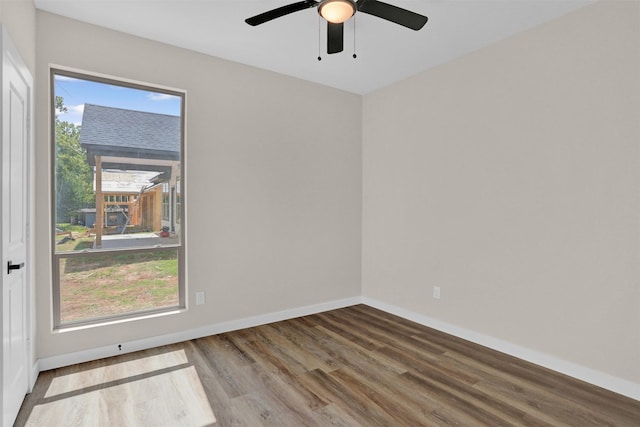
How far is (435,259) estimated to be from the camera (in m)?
3.64

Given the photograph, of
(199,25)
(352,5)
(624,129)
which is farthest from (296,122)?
(624,129)

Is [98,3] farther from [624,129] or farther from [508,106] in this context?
[624,129]

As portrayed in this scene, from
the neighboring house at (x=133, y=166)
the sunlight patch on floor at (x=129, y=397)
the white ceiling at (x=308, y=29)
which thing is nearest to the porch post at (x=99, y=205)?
the neighboring house at (x=133, y=166)

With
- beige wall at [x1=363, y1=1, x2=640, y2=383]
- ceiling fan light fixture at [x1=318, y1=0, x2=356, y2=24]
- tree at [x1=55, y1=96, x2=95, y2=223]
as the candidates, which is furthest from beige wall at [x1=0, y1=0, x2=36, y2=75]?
beige wall at [x1=363, y1=1, x2=640, y2=383]

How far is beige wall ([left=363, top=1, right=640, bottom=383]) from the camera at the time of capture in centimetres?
240

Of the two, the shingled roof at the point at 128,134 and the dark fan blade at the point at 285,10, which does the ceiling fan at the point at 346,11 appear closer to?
the dark fan blade at the point at 285,10

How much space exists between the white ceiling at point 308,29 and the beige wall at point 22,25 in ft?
0.73

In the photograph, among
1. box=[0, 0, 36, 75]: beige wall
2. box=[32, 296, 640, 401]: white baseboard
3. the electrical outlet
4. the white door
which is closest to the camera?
the white door

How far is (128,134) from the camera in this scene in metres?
3.09

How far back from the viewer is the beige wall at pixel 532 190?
7.88ft

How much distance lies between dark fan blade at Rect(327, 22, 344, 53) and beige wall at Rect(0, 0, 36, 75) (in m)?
1.81

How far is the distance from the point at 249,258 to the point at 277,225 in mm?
476

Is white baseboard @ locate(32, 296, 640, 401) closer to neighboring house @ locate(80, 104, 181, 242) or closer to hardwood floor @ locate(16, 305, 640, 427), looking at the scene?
hardwood floor @ locate(16, 305, 640, 427)

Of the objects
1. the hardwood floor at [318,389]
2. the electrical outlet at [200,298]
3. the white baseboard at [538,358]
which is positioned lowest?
the hardwood floor at [318,389]
